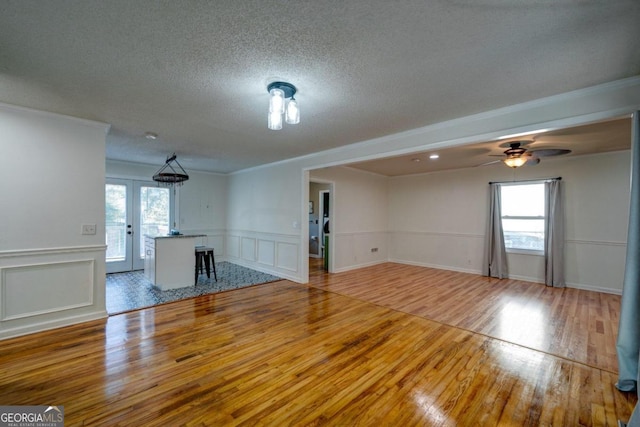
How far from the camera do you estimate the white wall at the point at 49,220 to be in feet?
9.73

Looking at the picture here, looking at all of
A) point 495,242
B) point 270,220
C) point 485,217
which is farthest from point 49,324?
point 485,217

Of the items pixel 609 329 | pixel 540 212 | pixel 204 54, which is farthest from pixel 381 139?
pixel 540 212

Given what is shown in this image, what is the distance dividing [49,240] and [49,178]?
0.73m

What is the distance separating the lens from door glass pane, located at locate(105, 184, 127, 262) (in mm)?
5832

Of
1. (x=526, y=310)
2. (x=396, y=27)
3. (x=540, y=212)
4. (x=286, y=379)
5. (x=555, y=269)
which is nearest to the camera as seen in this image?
(x=396, y=27)

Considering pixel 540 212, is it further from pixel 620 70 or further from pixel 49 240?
pixel 49 240

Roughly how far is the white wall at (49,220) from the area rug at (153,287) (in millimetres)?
626

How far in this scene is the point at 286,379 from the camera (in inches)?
89.2

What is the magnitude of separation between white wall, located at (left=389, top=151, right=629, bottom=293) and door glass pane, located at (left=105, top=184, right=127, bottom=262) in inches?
269

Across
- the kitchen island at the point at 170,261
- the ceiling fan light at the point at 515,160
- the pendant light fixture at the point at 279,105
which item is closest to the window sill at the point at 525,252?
the ceiling fan light at the point at 515,160

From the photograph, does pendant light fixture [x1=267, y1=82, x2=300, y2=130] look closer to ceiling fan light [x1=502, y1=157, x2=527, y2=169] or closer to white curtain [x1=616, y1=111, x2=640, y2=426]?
white curtain [x1=616, y1=111, x2=640, y2=426]

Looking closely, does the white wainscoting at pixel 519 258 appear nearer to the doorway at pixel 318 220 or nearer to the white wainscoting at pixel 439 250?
the white wainscoting at pixel 439 250

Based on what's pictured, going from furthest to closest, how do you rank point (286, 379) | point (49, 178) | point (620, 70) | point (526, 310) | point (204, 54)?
point (526, 310) → point (49, 178) → point (286, 379) → point (620, 70) → point (204, 54)
